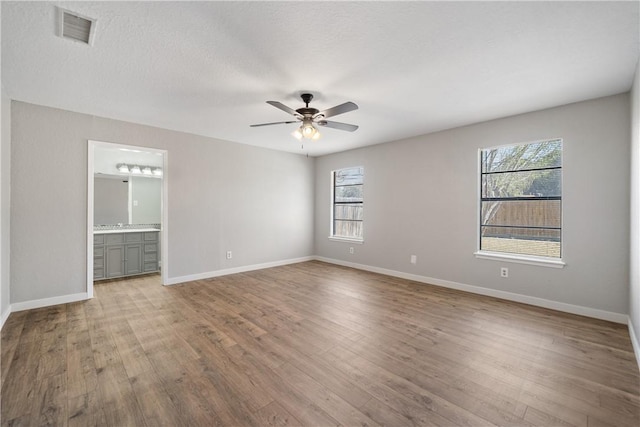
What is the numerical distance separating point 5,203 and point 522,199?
21.1ft

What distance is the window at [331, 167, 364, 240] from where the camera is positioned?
5.96m

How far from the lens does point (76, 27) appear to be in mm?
1981

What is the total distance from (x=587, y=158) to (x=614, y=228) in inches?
33.6

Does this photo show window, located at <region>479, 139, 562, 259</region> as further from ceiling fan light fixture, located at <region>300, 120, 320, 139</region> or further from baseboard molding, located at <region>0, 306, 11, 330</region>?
baseboard molding, located at <region>0, 306, 11, 330</region>

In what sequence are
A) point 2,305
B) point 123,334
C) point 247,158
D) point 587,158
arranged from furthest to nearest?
point 247,158, point 587,158, point 2,305, point 123,334

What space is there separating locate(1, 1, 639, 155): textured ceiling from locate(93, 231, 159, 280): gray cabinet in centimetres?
234

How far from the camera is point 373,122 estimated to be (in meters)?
4.04

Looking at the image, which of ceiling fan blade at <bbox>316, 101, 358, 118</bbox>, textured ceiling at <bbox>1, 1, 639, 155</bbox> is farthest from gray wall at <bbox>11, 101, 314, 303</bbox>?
ceiling fan blade at <bbox>316, 101, 358, 118</bbox>

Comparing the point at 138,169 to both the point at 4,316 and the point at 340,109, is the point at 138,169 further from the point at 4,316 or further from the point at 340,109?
the point at 340,109

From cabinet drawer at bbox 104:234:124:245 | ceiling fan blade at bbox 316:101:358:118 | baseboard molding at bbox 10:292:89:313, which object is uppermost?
ceiling fan blade at bbox 316:101:358:118

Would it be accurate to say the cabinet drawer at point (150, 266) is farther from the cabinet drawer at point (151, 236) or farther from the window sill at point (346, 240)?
the window sill at point (346, 240)

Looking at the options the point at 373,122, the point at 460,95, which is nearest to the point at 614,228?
the point at 460,95

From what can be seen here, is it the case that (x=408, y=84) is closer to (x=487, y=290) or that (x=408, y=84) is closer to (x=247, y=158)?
(x=487, y=290)

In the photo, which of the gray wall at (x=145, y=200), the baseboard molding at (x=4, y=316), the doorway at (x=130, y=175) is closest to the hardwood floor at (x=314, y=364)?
the baseboard molding at (x=4, y=316)
